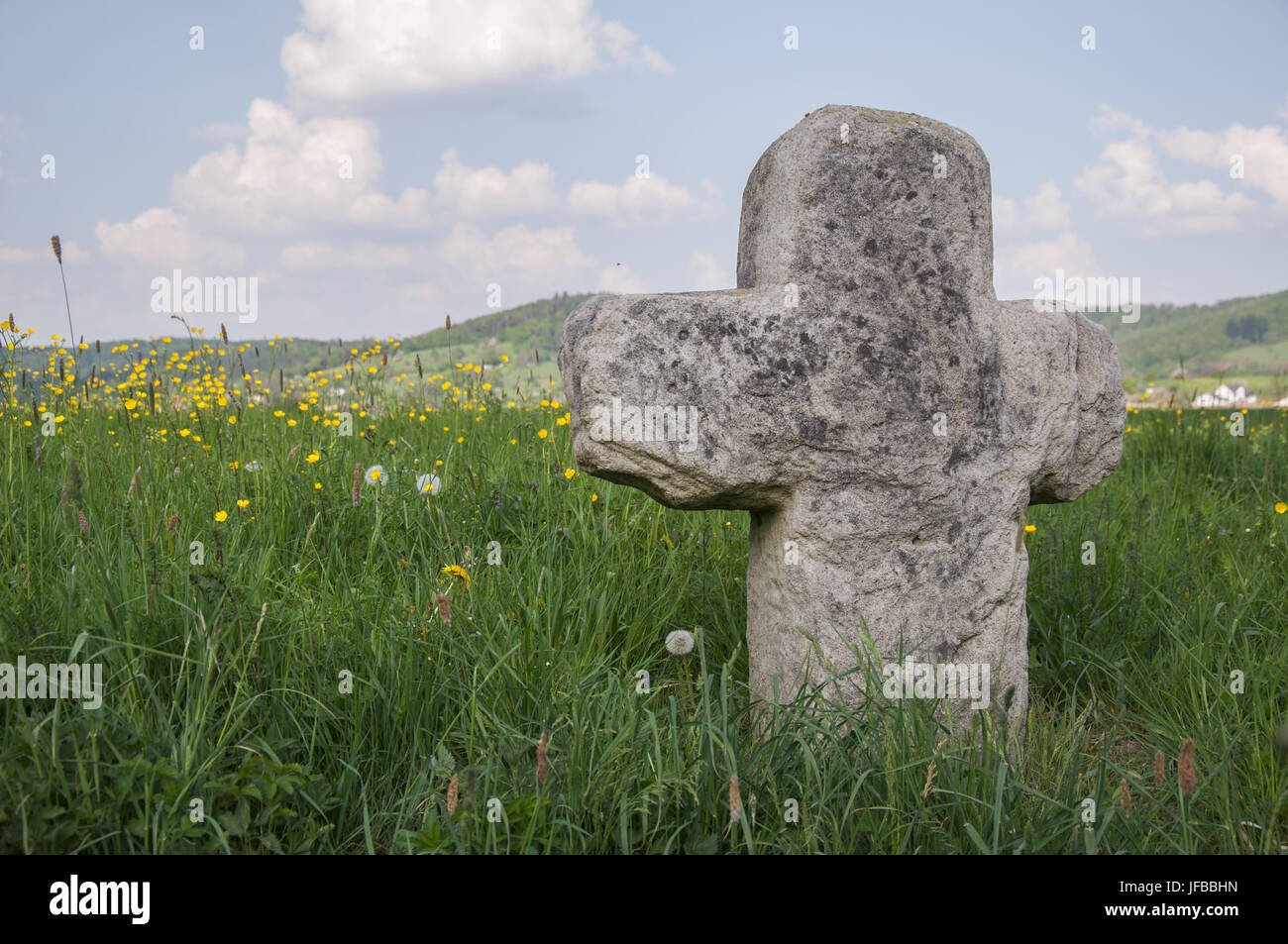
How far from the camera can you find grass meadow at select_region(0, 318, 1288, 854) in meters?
2.00

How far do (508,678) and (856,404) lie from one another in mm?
1300

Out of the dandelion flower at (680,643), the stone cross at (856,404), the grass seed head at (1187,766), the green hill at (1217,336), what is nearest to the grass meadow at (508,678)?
the grass seed head at (1187,766)

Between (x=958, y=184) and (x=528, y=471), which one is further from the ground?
(x=958, y=184)

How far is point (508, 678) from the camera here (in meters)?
2.62

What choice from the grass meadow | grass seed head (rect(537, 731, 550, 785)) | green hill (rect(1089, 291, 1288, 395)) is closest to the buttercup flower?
the grass meadow

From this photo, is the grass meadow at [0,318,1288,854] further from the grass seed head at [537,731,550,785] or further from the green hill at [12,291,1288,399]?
the green hill at [12,291,1288,399]

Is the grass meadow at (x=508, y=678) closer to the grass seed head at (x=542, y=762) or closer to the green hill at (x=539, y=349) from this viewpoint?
the grass seed head at (x=542, y=762)

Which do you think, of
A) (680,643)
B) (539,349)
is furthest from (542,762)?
(539,349)

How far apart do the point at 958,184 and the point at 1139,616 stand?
201 cm

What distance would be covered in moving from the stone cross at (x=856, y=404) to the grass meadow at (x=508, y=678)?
1.10 ft
